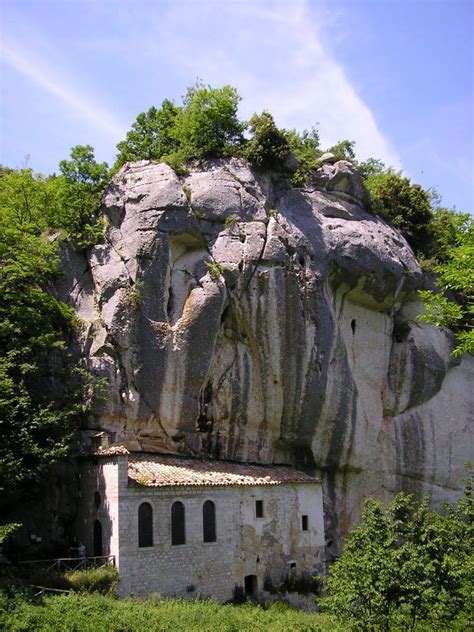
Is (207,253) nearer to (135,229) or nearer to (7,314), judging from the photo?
(135,229)

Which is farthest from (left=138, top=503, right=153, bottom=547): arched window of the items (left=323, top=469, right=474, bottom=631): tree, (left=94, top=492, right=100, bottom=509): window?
(left=323, top=469, right=474, bottom=631): tree

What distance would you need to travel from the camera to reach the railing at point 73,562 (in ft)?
73.4

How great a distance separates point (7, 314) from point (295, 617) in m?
14.6

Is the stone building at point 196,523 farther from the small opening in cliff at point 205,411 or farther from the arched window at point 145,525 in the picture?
the small opening in cliff at point 205,411

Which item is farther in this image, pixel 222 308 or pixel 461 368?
pixel 461 368

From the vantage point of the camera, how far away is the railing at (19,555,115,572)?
22.4m

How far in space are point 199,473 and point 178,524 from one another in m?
2.23

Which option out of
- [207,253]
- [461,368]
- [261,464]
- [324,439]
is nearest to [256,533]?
[261,464]

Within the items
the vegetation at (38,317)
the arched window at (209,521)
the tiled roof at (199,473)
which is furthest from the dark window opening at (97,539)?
the arched window at (209,521)

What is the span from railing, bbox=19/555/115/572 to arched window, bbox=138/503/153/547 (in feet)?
3.80

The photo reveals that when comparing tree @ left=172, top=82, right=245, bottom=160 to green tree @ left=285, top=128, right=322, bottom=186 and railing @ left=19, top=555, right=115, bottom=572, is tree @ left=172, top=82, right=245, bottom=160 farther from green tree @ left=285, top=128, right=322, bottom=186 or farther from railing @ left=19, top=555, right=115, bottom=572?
railing @ left=19, top=555, right=115, bottom=572

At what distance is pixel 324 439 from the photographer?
3117 centimetres

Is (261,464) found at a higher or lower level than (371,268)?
lower

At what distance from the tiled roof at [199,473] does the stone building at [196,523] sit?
1.8 inches
